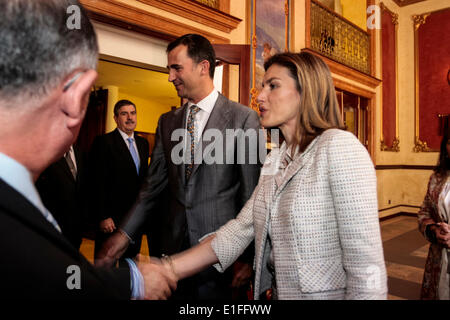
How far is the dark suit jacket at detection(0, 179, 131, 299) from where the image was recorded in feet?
1.40

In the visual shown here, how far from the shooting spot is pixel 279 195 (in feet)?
4.15

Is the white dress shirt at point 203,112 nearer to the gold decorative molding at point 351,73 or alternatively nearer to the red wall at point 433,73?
the gold decorative molding at point 351,73

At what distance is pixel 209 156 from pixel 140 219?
58cm

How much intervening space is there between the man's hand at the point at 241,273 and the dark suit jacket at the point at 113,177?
76.7 inches

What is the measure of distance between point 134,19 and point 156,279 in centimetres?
297

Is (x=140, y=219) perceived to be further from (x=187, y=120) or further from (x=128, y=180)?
(x=128, y=180)

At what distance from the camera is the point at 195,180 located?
1.85m

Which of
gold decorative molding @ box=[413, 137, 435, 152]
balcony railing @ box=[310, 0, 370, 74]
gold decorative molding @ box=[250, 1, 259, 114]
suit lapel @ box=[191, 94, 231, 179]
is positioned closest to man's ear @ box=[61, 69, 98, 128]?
suit lapel @ box=[191, 94, 231, 179]

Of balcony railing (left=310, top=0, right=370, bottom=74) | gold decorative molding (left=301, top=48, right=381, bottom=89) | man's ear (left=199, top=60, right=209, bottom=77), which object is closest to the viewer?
man's ear (left=199, top=60, right=209, bottom=77)

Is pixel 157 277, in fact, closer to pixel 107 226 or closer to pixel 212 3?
→ pixel 107 226

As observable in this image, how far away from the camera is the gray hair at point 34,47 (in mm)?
519

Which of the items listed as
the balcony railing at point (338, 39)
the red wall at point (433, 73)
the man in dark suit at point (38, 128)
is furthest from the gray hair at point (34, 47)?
the red wall at point (433, 73)

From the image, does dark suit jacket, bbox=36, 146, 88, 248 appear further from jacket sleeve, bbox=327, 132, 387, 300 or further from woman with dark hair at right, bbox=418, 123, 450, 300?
woman with dark hair at right, bbox=418, 123, 450, 300
